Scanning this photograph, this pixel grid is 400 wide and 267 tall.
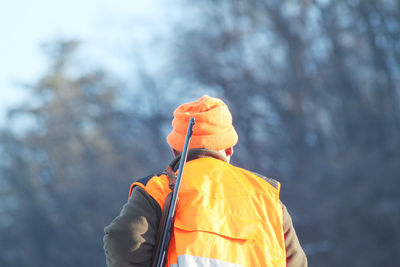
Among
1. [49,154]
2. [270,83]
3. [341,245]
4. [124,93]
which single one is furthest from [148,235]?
[49,154]

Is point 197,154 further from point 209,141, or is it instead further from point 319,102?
point 319,102

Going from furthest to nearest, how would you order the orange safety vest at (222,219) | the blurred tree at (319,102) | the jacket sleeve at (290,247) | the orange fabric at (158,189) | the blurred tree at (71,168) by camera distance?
the blurred tree at (71,168) → the blurred tree at (319,102) → the jacket sleeve at (290,247) → the orange fabric at (158,189) → the orange safety vest at (222,219)

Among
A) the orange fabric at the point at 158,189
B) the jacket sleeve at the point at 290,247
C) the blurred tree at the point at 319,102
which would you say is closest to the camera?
the orange fabric at the point at 158,189

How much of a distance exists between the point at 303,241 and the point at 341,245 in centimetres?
202

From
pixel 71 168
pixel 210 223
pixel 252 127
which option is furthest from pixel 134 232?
pixel 71 168

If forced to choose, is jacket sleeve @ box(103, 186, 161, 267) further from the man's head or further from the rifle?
the man's head

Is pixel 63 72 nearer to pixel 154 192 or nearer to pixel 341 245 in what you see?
pixel 341 245

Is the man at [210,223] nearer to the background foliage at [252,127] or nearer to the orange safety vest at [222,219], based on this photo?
the orange safety vest at [222,219]

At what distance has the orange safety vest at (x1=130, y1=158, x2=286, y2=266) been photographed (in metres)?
2.07

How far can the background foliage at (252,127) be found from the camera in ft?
51.1

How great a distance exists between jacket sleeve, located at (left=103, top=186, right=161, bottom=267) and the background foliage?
42.9 ft

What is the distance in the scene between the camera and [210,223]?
2092 mm

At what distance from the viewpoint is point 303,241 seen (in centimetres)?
1695

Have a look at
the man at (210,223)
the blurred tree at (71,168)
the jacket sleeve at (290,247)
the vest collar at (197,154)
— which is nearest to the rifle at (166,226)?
the man at (210,223)
